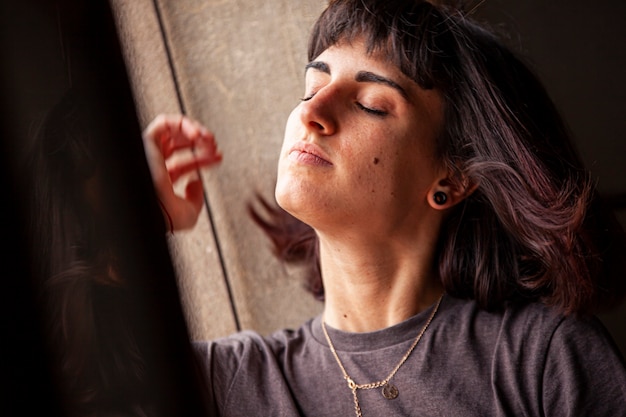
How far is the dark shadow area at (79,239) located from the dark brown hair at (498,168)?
108cm

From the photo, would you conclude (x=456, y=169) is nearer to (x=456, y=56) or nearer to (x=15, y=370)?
(x=456, y=56)

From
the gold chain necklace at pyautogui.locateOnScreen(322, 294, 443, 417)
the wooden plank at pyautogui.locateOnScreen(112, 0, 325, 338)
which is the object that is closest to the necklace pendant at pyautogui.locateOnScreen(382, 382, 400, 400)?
the gold chain necklace at pyautogui.locateOnScreen(322, 294, 443, 417)

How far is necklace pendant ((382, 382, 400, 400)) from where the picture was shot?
123 cm

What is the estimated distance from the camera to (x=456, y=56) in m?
1.35

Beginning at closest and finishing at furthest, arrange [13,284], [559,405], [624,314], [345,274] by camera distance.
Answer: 1. [13,284]
2. [559,405]
3. [345,274]
4. [624,314]

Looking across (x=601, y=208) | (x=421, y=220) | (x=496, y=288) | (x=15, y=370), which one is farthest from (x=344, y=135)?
(x=15, y=370)

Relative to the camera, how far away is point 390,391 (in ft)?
4.06

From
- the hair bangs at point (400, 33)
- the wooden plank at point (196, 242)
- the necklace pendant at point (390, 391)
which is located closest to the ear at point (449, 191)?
the hair bangs at point (400, 33)

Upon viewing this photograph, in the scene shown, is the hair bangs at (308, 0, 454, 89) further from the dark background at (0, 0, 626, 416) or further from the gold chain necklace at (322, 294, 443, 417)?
the dark background at (0, 0, 626, 416)

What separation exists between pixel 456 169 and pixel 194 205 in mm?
537

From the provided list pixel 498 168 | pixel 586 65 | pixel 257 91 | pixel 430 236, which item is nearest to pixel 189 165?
pixel 257 91

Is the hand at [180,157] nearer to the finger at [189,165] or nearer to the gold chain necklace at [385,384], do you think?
the finger at [189,165]

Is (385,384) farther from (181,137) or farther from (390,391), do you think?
(181,137)

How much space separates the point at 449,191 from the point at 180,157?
1.80 ft
